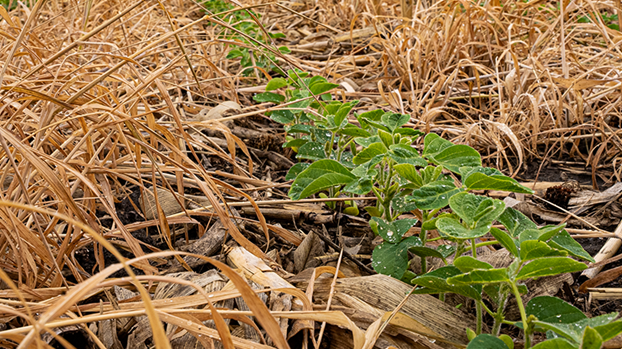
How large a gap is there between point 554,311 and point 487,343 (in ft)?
0.44

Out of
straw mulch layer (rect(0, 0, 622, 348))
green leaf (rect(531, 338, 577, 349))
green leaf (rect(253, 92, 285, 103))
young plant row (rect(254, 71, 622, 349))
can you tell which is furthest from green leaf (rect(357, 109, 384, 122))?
green leaf (rect(531, 338, 577, 349))

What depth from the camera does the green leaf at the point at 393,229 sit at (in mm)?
1084

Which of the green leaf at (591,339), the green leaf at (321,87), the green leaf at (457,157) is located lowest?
the green leaf at (591,339)

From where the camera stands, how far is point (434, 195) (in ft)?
3.00

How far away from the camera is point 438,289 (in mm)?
832

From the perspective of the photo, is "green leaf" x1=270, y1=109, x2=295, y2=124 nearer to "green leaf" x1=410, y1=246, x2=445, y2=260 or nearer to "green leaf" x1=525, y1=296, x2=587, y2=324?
"green leaf" x1=410, y1=246, x2=445, y2=260

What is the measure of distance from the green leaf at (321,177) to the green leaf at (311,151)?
242 mm

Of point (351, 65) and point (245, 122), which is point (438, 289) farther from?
point (351, 65)

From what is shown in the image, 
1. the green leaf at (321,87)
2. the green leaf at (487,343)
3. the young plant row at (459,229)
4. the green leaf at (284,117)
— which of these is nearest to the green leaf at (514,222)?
the young plant row at (459,229)

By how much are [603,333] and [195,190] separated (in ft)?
4.15

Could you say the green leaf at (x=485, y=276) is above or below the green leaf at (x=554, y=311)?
above

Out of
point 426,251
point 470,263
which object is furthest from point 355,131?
point 470,263

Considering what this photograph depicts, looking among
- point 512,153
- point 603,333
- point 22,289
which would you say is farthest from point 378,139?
point 512,153

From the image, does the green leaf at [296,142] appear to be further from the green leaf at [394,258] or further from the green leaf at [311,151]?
the green leaf at [394,258]
